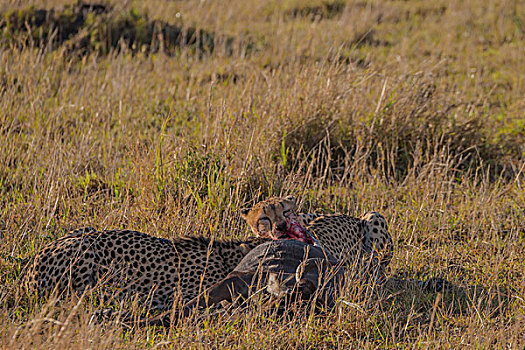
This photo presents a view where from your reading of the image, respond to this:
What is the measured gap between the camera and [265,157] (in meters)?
5.19

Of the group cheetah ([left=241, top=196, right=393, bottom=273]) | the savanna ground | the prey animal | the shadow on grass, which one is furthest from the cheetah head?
the shadow on grass

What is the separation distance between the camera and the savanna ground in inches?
125

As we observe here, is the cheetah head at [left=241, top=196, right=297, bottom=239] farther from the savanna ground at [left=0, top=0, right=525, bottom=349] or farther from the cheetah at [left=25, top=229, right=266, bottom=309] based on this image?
the savanna ground at [left=0, top=0, right=525, bottom=349]

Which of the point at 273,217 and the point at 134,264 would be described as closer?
the point at 134,264

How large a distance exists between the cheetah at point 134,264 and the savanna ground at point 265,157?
6.7 inches

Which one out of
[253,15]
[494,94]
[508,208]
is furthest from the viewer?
[253,15]

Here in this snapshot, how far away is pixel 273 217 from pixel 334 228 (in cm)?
48

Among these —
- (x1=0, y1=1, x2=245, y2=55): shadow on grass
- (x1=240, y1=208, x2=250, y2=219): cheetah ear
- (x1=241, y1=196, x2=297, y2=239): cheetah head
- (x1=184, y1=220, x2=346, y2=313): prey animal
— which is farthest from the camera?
(x1=0, y1=1, x2=245, y2=55): shadow on grass

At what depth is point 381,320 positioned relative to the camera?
3262mm

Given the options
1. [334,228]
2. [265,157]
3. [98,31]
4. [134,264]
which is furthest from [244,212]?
[98,31]

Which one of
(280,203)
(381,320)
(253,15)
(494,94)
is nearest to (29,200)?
(280,203)

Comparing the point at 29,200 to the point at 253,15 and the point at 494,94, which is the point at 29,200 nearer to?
the point at 494,94

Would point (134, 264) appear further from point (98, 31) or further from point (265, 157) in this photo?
point (98, 31)

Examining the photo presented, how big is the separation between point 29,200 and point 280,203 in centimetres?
186
